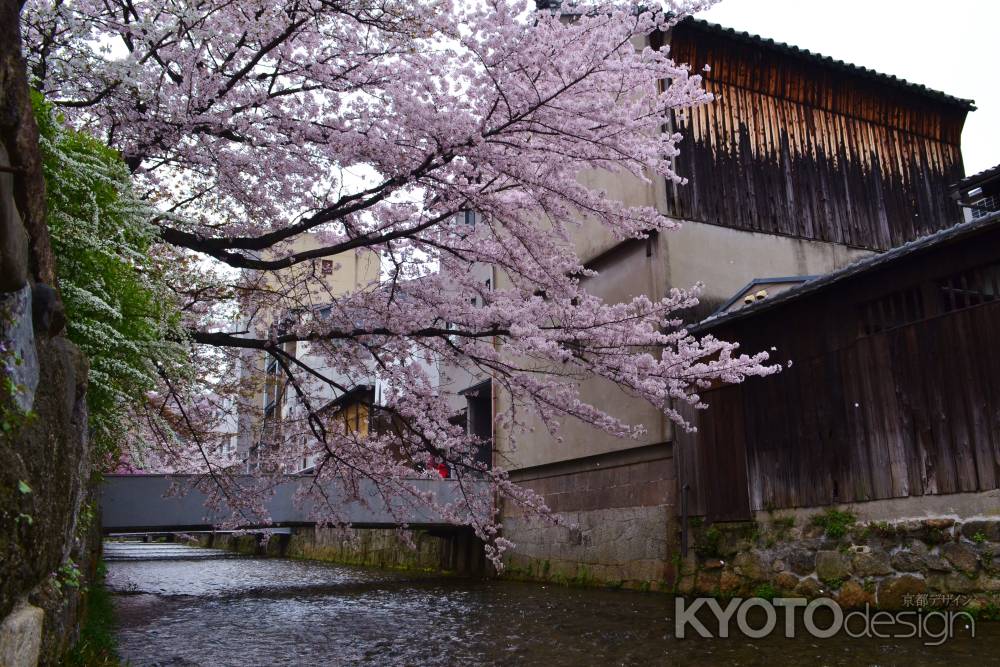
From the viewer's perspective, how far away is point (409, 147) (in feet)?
26.2

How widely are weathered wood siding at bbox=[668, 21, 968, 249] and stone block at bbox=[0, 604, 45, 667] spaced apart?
12412 millimetres

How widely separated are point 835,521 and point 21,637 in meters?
9.72

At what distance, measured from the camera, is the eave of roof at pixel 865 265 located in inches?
320

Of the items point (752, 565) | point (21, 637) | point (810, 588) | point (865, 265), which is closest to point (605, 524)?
point (752, 565)

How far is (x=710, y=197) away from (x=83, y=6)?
10.9 meters

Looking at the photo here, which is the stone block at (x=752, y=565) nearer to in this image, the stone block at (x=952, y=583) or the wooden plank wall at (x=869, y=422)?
the wooden plank wall at (x=869, y=422)

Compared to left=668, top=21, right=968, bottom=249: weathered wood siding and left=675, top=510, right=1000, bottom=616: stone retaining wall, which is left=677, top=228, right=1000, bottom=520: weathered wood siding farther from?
left=668, top=21, right=968, bottom=249: weathered wood siding

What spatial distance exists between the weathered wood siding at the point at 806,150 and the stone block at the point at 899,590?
24.0 ft

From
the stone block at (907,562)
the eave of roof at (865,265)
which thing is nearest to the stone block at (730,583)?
the stone block at (907,562)

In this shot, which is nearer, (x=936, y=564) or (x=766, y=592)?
(x=936, y=564)

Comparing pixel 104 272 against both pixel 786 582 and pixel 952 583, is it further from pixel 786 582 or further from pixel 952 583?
pixel 786 582

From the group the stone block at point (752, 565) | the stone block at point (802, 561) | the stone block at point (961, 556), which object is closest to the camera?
the stone block at point (961, 556)

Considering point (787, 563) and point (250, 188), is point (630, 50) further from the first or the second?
point (787, 563)

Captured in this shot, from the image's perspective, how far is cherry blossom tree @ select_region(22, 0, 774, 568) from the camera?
23.4 ft
